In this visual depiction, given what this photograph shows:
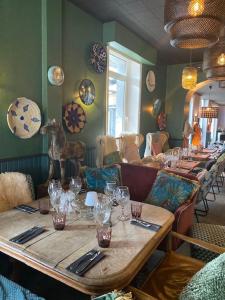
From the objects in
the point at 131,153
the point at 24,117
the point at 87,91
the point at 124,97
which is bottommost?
the point at 131,153

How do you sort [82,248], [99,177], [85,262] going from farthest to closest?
[99,177] → [82,248] → [85,262]

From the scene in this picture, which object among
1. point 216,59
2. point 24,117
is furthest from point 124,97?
point 24,117

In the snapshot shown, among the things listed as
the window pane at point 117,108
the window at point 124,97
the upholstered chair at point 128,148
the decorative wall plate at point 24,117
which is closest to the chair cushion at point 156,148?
the window at point 124,97

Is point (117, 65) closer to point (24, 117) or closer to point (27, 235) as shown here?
point (24, 117)

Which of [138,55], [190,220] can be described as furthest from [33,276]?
[138,55]

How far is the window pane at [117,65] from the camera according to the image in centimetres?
485

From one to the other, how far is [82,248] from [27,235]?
36 cm

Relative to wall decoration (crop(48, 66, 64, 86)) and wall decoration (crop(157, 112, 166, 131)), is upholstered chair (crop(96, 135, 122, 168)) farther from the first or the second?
wall decoration (crop(157, 112, 166, 131))

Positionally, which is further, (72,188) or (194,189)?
(194,189)

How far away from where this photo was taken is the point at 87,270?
45.8 inches

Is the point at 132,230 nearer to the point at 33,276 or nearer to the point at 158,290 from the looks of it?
the point at 158,290

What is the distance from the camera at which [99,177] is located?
2.67 metres

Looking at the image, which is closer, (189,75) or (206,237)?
(206,237)

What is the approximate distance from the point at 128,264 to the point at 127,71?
480cm
